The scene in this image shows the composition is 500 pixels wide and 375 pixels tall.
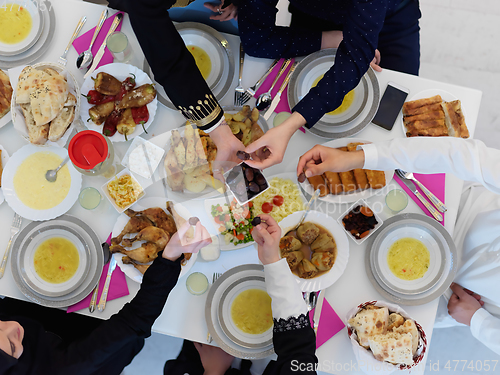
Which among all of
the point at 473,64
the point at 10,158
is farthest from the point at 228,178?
the point at 473,64

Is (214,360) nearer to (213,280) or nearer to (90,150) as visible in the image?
(213,280)

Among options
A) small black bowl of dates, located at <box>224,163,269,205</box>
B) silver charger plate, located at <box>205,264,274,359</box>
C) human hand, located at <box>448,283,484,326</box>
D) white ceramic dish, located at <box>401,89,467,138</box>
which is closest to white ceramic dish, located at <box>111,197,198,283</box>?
silver charger plate, located at <box>205,264,274,359</box>

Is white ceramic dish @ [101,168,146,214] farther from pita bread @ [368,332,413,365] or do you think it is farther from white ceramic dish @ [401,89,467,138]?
white ceramic dish @ [401,89,467,138]

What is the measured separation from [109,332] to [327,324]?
0.87 m

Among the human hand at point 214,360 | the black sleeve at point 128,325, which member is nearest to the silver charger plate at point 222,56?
the black sleeve at point 128,325

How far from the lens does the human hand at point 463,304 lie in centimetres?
160

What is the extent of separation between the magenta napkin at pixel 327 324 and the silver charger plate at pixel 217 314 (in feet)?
0.67

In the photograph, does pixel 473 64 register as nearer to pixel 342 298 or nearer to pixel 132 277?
pixel 342 298

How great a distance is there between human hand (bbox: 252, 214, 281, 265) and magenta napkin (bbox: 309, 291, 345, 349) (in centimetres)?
32

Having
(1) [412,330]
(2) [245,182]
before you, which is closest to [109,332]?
(2) [245,182]

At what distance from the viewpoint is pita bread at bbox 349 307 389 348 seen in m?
1.32

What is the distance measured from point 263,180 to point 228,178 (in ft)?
0.51

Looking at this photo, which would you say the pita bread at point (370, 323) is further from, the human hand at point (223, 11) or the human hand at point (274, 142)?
the human hand at point (223, 11)

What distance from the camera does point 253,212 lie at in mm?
1467
